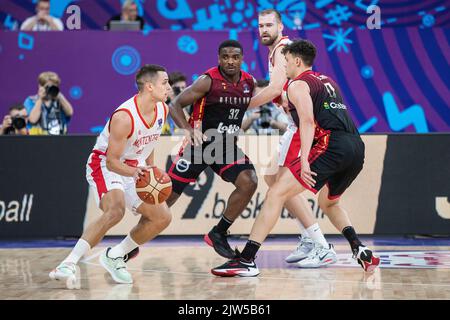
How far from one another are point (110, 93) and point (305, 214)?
503cm

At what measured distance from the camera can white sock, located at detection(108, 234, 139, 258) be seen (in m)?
7.27

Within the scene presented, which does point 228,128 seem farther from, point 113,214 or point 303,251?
point 113,214

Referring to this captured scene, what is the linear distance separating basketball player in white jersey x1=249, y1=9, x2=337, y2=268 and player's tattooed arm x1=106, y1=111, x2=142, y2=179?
171 cm

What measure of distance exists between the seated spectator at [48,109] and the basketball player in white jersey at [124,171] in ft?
13.7

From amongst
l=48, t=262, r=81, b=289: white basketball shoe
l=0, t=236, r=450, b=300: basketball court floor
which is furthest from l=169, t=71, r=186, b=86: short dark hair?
l=48, t=262, r=81, b=289: white basketball shoe

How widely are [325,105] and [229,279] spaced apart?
1.81 m

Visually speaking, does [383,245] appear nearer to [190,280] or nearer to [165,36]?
[190,280]

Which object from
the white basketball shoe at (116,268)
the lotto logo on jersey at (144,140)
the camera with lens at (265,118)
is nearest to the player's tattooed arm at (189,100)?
the lotto logo on jersey at (144,140)

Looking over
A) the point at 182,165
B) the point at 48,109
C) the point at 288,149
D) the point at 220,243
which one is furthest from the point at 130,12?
the point at 220,243

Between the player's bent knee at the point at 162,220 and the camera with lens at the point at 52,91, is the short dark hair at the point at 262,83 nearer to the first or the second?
the camera with lens at the point at 52,91

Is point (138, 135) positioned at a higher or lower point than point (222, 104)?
lower

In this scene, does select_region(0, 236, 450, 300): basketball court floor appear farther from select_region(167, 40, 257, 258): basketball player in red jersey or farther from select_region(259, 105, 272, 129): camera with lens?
select_region(259, 105, 272, 129): camera with lens

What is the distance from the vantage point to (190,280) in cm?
736

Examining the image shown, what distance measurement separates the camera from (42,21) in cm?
1255
